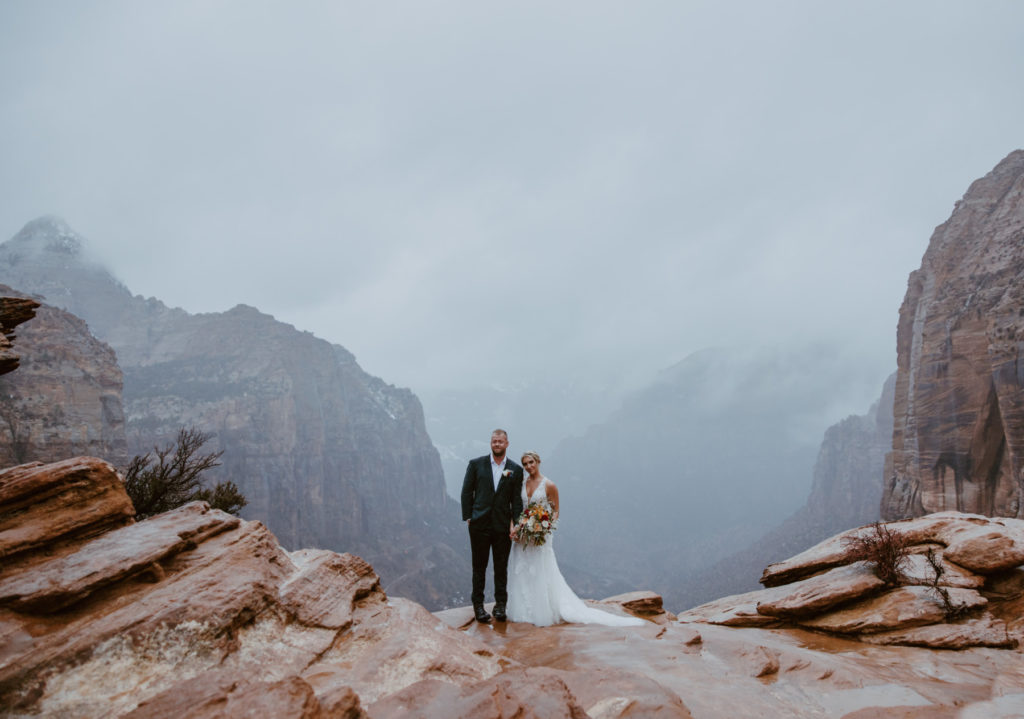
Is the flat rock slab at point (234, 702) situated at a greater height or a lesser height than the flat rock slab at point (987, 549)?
lesser

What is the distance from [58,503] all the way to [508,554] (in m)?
6.24

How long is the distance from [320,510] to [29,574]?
444 feet

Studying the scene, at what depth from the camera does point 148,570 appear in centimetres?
549

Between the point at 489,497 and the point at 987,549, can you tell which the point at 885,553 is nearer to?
the point at 987,549

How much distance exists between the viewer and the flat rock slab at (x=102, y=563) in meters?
4.72

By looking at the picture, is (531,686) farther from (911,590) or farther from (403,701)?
(911,590)

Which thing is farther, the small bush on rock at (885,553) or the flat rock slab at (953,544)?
the small bush on rock at (885,553)

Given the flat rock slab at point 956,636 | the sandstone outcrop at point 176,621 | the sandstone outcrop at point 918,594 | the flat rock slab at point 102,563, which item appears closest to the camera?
the sandstone outcrop at point 176,621

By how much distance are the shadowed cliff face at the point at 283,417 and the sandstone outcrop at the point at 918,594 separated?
95.7 meters

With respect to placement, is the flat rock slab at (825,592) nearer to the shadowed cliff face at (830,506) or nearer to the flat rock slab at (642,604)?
the flat rock slab at (642,604)

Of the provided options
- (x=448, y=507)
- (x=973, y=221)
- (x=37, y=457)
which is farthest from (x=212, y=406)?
(x=973, y=221)

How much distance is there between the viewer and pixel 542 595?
8.21m

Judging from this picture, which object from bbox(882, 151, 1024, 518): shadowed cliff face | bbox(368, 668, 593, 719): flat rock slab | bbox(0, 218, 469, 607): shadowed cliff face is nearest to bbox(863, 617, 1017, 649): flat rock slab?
bbox(368, 668, 593, 719): flat rock slab

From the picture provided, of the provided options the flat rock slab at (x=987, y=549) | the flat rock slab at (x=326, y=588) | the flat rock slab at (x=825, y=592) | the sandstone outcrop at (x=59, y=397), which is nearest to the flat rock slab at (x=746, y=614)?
the flat rock slab at (x=825, y=592)
